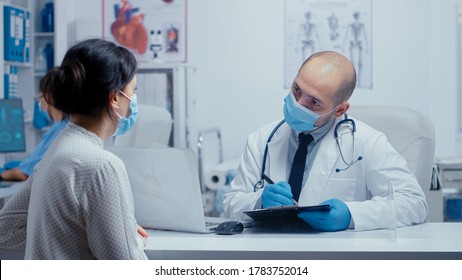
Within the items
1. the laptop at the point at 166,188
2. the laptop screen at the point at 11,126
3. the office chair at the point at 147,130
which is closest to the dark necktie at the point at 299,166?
the laptop at the point at 166,188

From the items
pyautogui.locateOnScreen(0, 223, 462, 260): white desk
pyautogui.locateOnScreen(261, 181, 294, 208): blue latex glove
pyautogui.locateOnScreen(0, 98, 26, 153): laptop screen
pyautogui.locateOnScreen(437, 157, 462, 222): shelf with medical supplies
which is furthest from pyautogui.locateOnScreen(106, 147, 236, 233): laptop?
pyautogui.locateOnScreen(0, 98, 26, 153): laptop screen

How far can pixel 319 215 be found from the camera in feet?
4.80

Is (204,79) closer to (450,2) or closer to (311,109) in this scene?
(450,2)

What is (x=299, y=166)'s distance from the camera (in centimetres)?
178

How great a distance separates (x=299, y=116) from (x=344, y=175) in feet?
0.65

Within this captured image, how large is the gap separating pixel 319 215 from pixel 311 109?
0.38 meters

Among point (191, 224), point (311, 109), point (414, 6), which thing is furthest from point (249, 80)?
point (191, 224)

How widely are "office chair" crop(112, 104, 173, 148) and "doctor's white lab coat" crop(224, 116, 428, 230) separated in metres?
1.01

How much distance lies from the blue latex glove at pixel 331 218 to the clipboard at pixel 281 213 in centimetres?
2

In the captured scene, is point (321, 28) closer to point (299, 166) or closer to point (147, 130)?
point (147, 130)

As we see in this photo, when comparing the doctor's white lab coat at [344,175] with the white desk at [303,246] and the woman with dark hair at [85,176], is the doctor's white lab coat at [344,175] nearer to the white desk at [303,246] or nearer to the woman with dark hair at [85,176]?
the white desk at [303,246]

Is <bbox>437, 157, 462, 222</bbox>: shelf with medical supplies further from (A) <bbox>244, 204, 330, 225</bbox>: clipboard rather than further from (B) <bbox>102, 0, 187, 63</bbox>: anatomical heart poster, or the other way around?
(B) <bbox>102, 0, 187, 63</bbox>: anatomical heart poster
